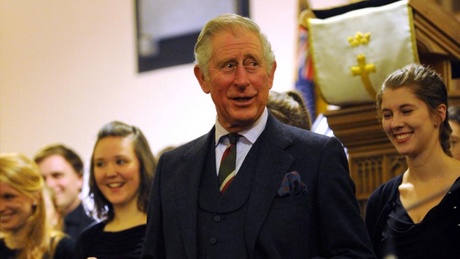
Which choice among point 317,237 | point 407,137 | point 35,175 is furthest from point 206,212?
point 35,175

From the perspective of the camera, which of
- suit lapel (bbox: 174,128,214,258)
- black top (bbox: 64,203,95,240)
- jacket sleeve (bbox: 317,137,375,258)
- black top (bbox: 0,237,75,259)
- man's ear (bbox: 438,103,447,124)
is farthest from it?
black top (bbox: 64,203,95,240)

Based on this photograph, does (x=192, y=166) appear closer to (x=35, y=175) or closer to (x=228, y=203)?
(x=228, y=203)

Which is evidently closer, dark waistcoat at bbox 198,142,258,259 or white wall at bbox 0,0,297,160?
dark waistcoat at bbox 198,142,258,259

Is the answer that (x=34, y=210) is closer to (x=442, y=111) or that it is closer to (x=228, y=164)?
(x=228, y=164)

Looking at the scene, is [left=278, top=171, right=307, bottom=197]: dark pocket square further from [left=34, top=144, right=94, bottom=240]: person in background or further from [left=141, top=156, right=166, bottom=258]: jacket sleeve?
[left=34, top=144, right=94, bottom=240]: person in background

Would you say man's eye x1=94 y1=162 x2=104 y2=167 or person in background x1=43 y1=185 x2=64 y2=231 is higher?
man's eye x1=94 y1=162 x2=104 y2=167

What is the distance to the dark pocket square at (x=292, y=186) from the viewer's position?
280 centimetres

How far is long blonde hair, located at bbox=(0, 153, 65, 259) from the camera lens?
4.61 metres

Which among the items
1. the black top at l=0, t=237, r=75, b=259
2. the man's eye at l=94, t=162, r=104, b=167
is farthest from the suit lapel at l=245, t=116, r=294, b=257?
the black top at l=0, t=237, r=75, b=259

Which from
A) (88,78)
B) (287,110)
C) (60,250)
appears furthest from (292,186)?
(88,78)

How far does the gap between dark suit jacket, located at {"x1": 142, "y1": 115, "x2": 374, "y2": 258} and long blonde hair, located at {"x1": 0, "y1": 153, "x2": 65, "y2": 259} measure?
69.0 inches

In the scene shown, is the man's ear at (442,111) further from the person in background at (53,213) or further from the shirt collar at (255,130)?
the person in background at (53,213)

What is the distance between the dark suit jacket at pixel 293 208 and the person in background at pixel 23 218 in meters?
1.76

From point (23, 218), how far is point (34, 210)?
76 mm
